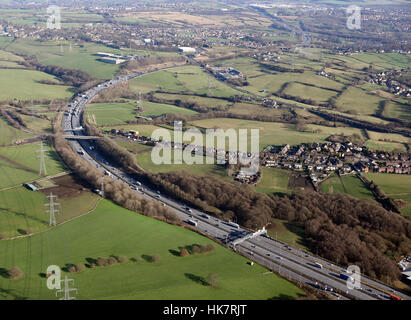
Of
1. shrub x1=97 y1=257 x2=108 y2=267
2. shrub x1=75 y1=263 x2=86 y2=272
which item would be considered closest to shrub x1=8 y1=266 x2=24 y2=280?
shrub x1=75 y1=263 x2=86 y2=272

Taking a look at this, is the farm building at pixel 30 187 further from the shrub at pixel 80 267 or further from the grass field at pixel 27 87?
the grass field at pixel 27 87

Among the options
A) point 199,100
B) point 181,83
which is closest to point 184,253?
point 199,100

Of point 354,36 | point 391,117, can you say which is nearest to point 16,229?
point 391,117

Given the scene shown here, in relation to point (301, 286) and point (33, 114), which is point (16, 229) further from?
point (33, 114)

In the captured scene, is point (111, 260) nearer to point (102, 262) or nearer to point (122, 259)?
point (102, 262)

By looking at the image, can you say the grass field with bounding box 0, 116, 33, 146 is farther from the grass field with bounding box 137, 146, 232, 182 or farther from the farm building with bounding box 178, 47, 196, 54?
the farm building with bounding box 178, 47, 196, 54

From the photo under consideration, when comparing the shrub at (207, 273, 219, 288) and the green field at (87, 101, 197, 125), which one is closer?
the shrub at (207, 273, 219, 288)

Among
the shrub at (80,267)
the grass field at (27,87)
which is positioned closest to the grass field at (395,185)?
the shrub at (80,267)
